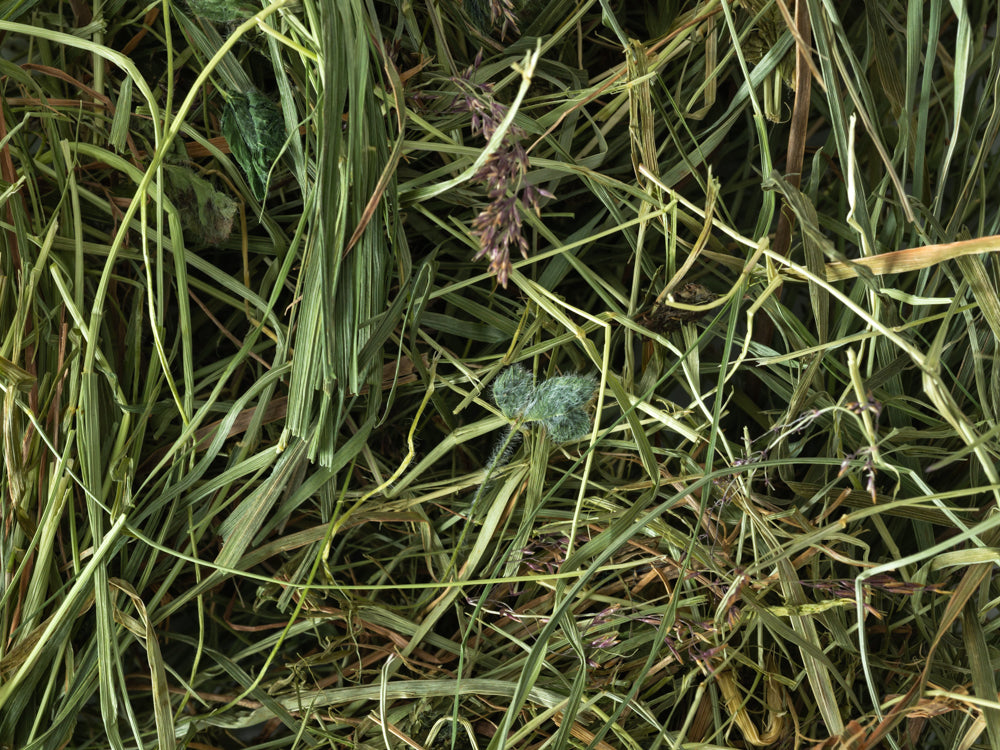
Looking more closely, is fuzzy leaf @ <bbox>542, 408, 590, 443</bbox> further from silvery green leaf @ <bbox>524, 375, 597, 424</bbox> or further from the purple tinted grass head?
the purple tinted grass head

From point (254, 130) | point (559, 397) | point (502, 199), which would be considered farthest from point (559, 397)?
point (254, 130)

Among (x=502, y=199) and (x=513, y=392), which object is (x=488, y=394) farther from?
(x=502, y=199)

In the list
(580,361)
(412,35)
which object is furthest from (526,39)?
(580,361)

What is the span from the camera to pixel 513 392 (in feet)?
1.62

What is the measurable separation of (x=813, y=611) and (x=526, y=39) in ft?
1.35

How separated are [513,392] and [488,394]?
0.04 meters

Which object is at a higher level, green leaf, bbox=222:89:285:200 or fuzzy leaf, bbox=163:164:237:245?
green leaf, bbox=222:89:285:200

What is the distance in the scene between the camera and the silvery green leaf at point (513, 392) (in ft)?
1.62

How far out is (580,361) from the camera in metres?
0.54

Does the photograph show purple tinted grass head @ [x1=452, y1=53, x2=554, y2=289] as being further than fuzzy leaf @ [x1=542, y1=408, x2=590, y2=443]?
No

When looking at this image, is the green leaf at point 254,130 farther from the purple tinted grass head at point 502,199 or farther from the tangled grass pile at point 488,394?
the purple tinted grass head at point 502,199

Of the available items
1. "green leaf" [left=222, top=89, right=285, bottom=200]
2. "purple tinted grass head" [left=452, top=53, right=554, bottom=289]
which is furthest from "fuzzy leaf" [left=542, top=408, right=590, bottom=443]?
"green leaf" [left=222, top=89, right=285, bottom=200]

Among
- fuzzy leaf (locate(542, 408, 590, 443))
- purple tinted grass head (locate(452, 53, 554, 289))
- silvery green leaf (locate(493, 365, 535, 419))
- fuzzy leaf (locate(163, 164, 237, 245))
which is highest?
purple tinted grass head (locate(452, 53, 554, 289))

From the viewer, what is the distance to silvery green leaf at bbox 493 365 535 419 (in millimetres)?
493
